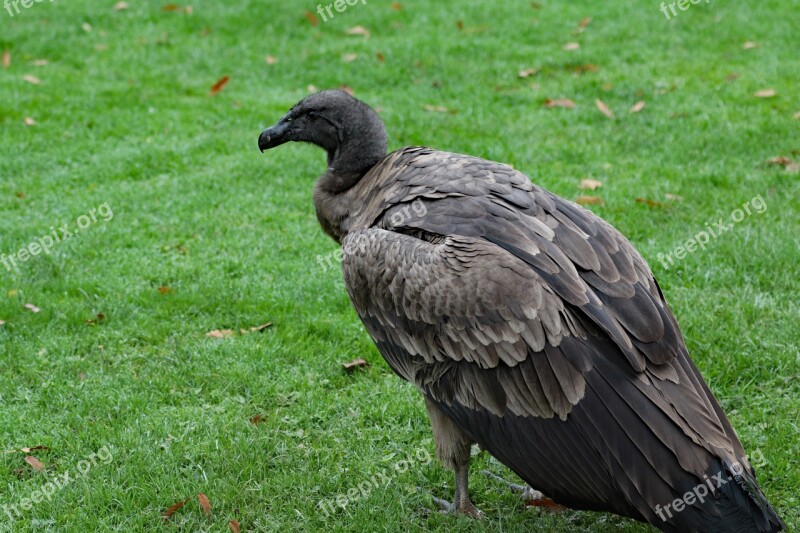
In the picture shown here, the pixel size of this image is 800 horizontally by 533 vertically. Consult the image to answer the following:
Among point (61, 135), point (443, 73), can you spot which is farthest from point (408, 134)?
point (61, 135)

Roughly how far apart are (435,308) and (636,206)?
3.82 metres

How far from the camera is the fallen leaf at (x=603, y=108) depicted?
9391mm

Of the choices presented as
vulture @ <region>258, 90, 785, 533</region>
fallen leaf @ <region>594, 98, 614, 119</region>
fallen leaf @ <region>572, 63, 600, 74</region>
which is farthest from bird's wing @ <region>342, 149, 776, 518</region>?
fallen leaf @ <region>572, 63, 600, 74</region>

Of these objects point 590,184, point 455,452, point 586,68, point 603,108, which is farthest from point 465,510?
point 586,68

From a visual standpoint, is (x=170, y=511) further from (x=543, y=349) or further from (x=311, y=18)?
(x=311, y=18)

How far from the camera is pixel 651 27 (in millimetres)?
11297

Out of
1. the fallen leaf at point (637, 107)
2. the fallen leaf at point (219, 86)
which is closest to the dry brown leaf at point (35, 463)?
the fallen leaf at point (219, 86)

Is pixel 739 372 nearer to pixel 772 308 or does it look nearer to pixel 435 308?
pixel 772 308

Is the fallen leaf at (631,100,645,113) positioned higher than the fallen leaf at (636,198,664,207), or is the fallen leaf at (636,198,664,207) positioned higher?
the fallen leaf at (631,100,645,113)

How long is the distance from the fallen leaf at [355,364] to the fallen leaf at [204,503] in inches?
55.5

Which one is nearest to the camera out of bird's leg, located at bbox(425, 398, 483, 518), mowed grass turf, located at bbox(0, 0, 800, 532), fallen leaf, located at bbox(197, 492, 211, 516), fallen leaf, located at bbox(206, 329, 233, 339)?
bird's leg, located at bbox(425, 398, 483, 518)

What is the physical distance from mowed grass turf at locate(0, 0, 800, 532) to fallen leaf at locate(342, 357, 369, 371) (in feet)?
0.14

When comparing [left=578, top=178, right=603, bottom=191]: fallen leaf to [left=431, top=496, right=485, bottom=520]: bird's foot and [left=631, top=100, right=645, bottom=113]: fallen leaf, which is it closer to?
[left=631, top=100, right=645, bottom=113]: fallen leaf

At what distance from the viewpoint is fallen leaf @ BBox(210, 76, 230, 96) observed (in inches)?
407
